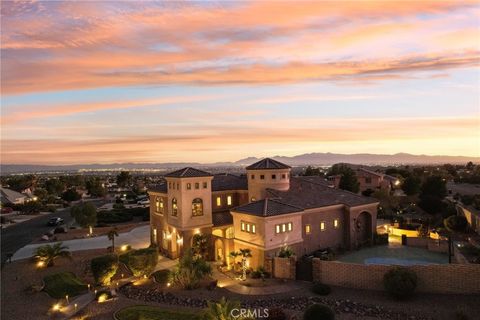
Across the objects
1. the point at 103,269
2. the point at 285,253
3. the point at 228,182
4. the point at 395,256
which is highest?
the point at 228,182

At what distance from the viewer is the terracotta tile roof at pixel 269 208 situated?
35094 mm

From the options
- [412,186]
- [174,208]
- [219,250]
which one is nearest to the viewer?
[219,250]

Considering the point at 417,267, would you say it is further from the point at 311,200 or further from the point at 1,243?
the point at 1,243

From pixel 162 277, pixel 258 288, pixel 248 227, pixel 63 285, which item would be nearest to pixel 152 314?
pixel 162 277

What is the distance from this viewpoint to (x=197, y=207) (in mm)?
40438

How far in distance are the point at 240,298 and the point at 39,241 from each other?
37.7 meters

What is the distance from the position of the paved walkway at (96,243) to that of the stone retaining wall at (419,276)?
25.7 m

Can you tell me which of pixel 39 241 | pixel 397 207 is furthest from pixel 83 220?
pixel 397 207

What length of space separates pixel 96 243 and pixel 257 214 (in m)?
27.0

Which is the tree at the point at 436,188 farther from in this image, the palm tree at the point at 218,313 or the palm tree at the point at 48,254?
the palm tree at the point at 48,254

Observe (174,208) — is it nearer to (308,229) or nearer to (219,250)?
(219,250)

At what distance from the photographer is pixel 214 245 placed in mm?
40656

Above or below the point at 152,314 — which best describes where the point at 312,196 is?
above

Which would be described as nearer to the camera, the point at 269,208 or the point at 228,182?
the point at 269,208
